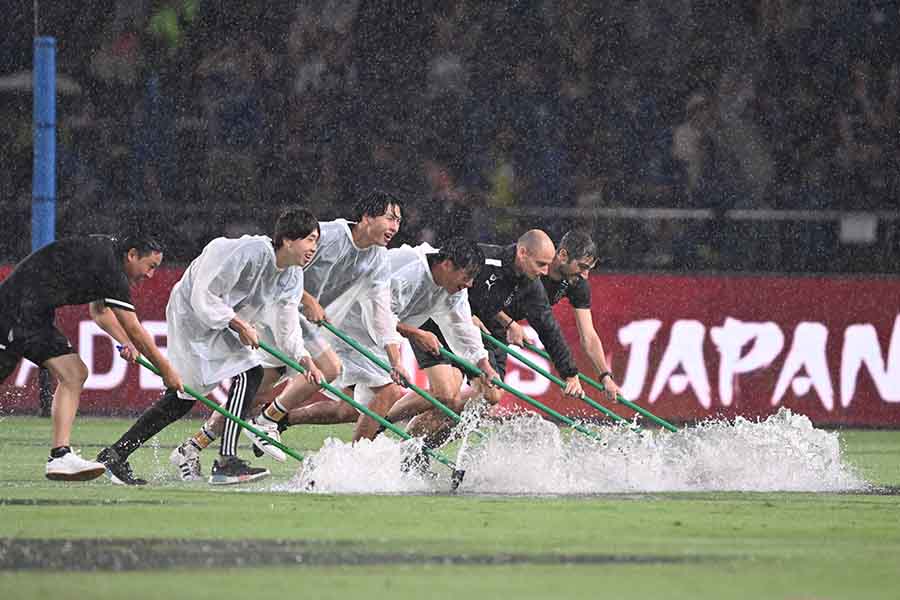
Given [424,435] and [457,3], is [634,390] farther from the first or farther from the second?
[424,435]

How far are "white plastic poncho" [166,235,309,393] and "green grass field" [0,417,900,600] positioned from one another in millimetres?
729

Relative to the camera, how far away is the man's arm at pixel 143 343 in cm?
1064

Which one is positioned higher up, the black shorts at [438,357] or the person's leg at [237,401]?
the black shorts at [438,357]

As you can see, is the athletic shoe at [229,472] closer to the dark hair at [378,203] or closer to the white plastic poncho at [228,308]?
the white plastic poncho at [228,308]

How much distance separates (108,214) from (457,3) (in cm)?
447

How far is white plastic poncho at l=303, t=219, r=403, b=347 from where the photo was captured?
1209 cm

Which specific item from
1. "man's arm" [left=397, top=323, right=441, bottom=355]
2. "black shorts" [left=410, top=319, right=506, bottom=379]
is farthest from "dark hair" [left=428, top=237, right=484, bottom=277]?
"black shorts" [left=410, top=319, right=506, bottom=379]

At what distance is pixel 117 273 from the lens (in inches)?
421

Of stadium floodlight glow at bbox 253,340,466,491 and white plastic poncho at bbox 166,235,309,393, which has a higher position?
white plastic poncho at bbox 166,235,309,393

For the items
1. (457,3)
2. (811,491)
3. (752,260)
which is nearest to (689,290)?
(752,260)

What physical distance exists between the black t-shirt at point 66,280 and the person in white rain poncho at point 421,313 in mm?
2023

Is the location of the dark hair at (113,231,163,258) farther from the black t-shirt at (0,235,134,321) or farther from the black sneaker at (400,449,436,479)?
the black sneaker at (400,449,436,479)

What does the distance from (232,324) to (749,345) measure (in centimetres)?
806

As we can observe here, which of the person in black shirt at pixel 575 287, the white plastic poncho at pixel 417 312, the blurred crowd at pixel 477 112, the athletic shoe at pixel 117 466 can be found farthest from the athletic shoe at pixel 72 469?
the blurred crowd at pixel 477 112
